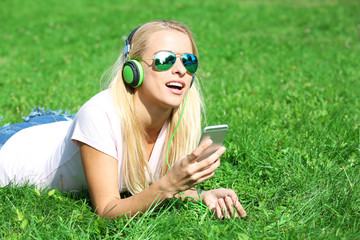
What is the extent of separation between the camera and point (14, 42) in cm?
982

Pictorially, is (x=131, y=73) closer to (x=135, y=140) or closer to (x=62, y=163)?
(x=135, y=140)

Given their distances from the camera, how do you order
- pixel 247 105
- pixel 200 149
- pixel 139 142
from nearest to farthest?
pixel 200 149 → pixel 139 142 → pixel 247 105

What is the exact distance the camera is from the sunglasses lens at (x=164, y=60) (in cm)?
277

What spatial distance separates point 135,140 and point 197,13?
9.08 meters

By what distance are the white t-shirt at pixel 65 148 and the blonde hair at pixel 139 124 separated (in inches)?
1.9

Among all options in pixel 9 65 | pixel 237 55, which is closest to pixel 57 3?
pixel 9 65

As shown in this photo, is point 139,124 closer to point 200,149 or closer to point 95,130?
point 95,130

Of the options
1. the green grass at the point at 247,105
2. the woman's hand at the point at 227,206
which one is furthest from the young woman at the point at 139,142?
the green grass at the point at 247,105

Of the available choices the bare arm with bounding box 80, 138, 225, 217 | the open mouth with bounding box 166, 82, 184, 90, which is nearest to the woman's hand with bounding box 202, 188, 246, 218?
the bare arm with bounding box 80, 138, 225, 217

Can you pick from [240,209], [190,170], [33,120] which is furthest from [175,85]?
[33,120]

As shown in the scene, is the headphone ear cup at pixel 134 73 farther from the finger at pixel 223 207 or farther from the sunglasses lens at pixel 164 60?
the finger at pixel 223 207

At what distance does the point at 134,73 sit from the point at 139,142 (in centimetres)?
48

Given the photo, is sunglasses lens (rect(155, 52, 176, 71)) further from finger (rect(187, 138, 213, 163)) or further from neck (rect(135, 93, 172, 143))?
finger (rect(187, 138, 213, 163))

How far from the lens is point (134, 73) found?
2.79 m
